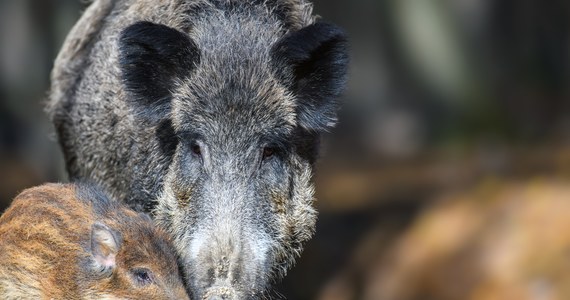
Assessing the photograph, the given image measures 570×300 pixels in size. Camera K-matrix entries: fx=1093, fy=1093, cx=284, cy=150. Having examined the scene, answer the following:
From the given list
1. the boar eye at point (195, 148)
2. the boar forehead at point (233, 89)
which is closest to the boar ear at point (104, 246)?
the boar eye at point (195, 148)

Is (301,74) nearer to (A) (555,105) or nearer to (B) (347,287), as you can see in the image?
(B) (347,287)

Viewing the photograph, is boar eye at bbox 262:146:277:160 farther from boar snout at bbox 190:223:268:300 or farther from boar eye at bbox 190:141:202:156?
boar snout at bbox 190:223:268:300

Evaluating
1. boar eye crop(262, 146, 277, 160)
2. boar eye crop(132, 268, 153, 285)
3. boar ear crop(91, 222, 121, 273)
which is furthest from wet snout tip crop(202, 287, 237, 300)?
boar eye crop(262, 146, 277, 160)

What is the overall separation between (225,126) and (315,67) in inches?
37.3

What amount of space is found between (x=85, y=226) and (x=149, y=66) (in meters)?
1.47

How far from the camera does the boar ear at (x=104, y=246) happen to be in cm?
665

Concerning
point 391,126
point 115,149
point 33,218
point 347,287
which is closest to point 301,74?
point 115,149

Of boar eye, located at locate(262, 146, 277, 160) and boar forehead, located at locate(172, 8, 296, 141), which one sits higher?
boar forehead, located at locate(172, 8, 296, 141)

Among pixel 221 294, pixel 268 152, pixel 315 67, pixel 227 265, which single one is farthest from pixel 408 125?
pixel 221 294

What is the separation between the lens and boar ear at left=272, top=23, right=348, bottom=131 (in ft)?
24.9

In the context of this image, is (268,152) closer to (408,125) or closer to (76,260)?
(76,260)

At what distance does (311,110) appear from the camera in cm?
780

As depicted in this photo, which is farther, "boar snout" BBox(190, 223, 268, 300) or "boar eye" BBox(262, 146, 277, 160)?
"boar eye" BBox(262, 146, 277, 160)

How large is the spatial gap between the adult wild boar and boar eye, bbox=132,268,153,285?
11.3 inches
